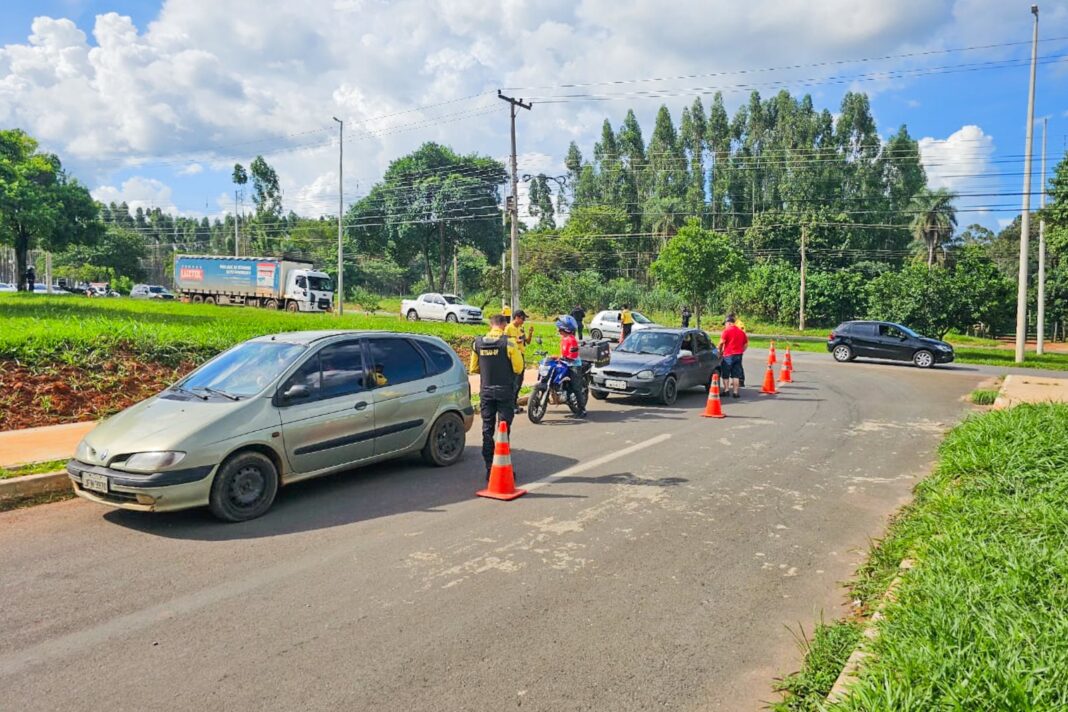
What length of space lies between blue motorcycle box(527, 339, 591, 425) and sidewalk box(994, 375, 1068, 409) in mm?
8132

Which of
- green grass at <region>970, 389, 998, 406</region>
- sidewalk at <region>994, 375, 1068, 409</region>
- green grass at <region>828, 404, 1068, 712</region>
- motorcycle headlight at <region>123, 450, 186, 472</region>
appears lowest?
green grass at <region>970, 389, 998, 406</region>

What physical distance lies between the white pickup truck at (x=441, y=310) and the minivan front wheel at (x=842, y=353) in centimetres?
1967

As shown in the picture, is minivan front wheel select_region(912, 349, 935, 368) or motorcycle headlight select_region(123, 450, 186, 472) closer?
motorcycle headlight select_region(123, 450, 186, 472)

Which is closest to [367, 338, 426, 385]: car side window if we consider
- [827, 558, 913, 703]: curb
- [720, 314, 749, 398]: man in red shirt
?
[827, 558, 913, 703]: curb

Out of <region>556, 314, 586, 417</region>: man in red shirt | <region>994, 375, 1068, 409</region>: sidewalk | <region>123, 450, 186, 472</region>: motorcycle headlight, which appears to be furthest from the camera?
<region>994, 375, 1068, 409</region>: sidewalk

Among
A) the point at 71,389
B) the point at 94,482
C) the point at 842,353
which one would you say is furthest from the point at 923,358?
the point at 94,482

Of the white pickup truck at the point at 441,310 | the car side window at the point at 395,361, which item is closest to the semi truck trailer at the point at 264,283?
the white pickup truck at the point at 441,310

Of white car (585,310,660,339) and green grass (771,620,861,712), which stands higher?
white car (585,310,660,339)

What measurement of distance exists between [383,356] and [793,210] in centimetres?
6043

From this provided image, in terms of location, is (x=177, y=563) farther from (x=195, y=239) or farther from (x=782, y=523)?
(x=195, y=239)

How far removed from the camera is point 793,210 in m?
61.4

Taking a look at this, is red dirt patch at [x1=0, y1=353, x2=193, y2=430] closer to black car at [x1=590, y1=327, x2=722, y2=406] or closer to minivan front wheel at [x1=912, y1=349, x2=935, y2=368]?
black car at [x1=590, y1=327, x2=722, y2=406]

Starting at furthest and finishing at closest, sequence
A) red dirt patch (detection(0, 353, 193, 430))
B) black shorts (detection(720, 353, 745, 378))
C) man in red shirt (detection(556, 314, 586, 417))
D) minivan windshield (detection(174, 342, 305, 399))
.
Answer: black shorts (detection(720, 353, 745, 378)) < man in red shirt (detection(556, 314, 586, 417)) < red dirt patch (detection(0, 353, 193, 430)) < minivan windshield (detection(174, 342, 305, 399))

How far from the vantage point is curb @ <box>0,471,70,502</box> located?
6.57m
